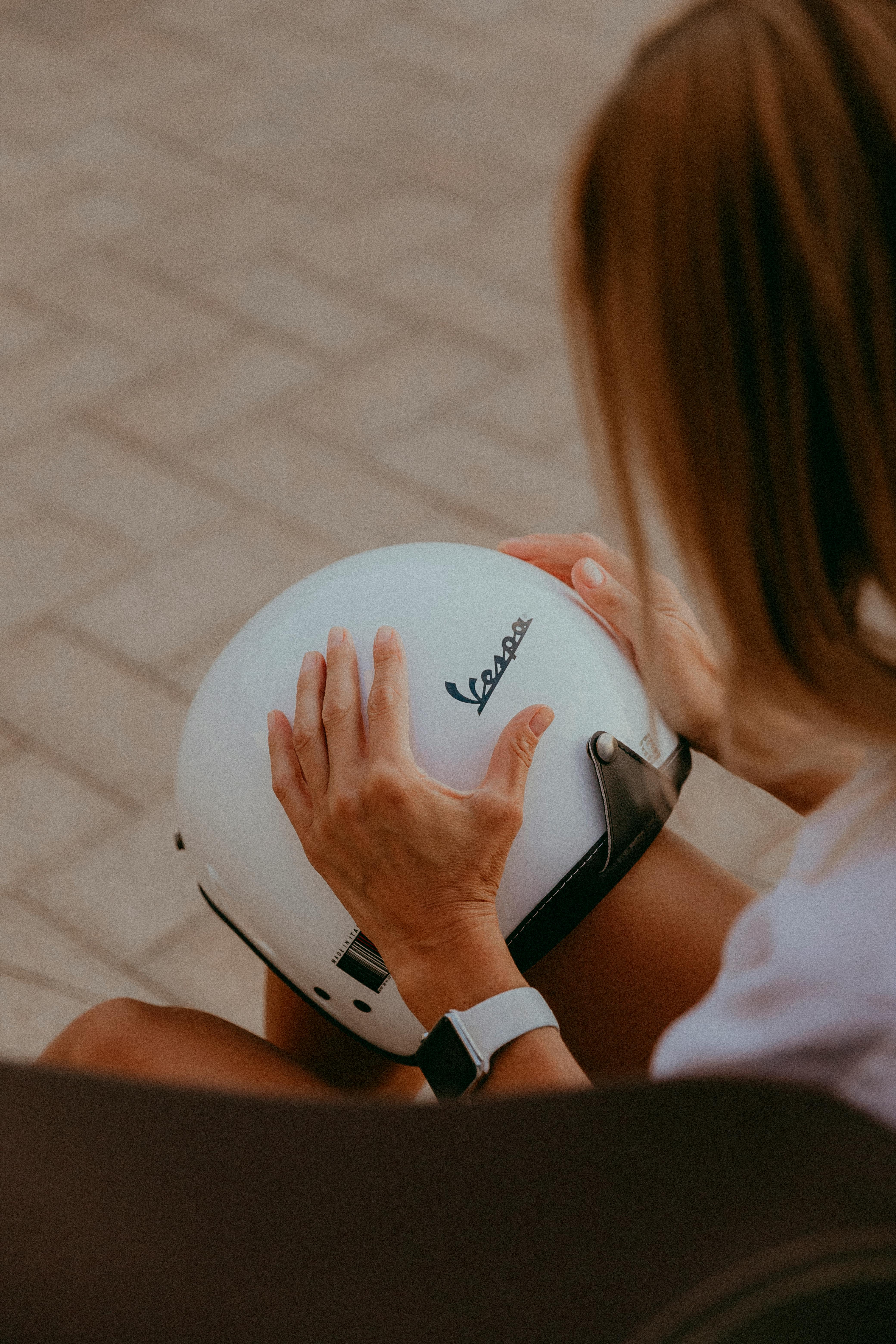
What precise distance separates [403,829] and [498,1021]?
0.54ft

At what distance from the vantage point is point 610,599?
1348mm

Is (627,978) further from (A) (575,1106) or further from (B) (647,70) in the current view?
(B) (647,70)

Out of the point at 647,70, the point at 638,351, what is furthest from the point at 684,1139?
the point at 647,70

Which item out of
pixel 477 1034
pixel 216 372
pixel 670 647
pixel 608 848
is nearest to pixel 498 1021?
pixel 477 1034

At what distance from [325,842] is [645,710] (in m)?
0.36

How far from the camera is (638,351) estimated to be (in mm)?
745

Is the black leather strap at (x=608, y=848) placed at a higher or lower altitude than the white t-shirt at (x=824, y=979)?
lower

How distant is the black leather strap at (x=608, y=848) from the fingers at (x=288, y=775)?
8.3 inches

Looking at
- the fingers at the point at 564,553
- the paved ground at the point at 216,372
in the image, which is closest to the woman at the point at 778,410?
the fingers at the point at 564,553

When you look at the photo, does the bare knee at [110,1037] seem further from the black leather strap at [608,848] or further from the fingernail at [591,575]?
the fingernail at [591,575]

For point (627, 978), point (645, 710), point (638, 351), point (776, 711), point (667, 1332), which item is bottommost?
point (627, 978)

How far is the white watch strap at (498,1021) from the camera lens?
0.98m

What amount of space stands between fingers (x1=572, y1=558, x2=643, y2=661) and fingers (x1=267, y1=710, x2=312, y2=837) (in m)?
0.34

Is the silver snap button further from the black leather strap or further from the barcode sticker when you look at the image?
the barcode sticker
